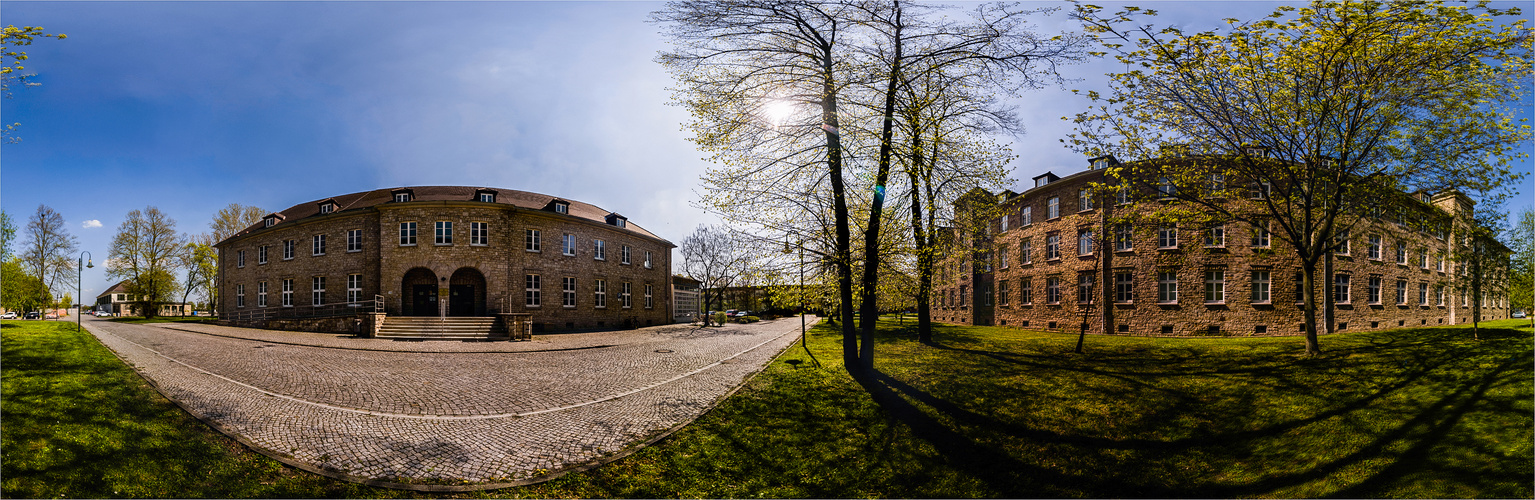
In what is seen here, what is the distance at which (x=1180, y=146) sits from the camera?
9.70 m

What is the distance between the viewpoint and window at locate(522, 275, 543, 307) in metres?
25.3

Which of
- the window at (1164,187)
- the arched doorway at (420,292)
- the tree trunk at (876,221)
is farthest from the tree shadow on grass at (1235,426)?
the arched doorway at (420,292)

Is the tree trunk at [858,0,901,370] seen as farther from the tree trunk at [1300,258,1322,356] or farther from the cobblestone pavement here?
the tree trunk at [1300,258,1322,356]

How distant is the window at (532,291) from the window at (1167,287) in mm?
24577

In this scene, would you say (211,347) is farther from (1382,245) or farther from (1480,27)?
(1382,245)

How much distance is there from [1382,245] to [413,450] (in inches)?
1235

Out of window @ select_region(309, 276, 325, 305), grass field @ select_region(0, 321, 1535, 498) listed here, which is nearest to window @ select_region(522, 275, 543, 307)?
window @ select_region(309, 276, 325, 305)

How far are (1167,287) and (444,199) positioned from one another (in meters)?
27.1

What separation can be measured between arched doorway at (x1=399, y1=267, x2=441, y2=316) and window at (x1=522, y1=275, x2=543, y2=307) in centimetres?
436

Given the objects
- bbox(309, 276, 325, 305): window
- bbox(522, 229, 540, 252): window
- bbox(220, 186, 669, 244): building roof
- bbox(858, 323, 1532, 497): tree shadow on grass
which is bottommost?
bbox(858, 323, 1532, 497): tree shadow on grass

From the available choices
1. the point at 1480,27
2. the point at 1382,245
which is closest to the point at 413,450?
the point at 1480,27

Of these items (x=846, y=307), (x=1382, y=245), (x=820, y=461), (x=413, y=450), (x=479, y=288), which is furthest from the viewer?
(x=479, y=288)

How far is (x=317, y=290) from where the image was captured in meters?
26.9

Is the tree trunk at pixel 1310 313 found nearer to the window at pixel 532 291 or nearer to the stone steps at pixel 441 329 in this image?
the stone steps at pixel 441 329
